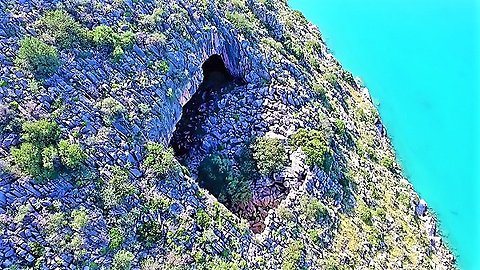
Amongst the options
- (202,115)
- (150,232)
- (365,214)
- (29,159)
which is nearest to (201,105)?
(202,115)

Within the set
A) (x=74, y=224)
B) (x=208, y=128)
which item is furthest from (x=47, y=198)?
(x=208, y=128)

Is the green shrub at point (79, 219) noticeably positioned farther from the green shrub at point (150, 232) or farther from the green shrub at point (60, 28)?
the green shrub at point (60, 28)

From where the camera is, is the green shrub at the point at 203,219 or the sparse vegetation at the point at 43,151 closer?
the sparse vegetation at the point at 43,151

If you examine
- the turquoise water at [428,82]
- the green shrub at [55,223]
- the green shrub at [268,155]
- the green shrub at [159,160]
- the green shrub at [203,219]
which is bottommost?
the green shrub at [55,223]

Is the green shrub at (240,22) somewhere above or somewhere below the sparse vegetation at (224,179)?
above

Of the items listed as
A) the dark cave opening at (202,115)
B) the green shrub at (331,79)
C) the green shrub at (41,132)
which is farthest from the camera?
the green shrub at (331,79)

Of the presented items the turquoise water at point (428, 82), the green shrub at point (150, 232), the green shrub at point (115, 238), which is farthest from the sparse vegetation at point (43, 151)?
the turquoise water at point (428, 82)

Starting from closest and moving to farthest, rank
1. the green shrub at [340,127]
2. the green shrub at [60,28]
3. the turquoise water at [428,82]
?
the green shrub at [60,28], the green shrub at [340,127], the turquoise water at [428,82]

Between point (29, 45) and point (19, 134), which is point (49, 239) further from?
point (29, 45)
